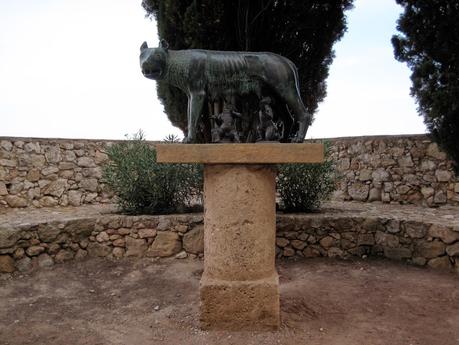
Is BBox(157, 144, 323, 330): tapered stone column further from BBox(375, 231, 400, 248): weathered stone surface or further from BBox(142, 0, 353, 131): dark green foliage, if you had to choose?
BBox(142, 0, 353, 131): dark green foliage

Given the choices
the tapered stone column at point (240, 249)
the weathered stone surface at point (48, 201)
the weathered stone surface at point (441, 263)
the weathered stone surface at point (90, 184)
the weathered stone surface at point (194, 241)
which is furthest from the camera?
the weathered stone surface at point (90, 184)

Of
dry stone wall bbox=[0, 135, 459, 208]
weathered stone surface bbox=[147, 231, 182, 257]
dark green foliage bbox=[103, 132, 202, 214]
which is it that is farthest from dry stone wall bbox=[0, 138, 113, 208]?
weathered stone surface bbox=[147, 231, 182, 257]

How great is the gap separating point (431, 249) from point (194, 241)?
3.16 metres

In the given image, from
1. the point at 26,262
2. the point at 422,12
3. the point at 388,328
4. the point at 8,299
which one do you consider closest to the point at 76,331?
the point at 8,299

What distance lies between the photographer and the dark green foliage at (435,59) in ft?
18.6

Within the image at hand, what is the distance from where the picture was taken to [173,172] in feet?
21.5

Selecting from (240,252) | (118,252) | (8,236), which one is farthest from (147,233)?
(240,252)

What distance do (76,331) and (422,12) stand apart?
6.01m

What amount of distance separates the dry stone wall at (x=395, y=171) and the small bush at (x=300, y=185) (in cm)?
95

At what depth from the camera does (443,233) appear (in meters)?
5.23

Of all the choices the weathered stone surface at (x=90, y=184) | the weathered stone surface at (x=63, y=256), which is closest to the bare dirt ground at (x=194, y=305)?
the weathered stone surface at (x=63, y=256)

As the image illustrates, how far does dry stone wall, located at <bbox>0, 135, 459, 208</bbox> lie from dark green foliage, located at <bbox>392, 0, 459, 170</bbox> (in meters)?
1.41

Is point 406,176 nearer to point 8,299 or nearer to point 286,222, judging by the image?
point 286,222

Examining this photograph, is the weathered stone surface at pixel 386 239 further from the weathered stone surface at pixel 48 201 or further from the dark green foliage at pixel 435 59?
the weathered stone surface at pixel 48 201
